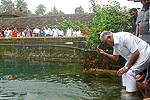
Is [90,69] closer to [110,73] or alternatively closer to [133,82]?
[110,73]

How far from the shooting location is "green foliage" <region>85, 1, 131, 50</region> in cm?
707

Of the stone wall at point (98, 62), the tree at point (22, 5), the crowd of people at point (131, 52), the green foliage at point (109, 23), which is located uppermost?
the tree at point (22, 5)

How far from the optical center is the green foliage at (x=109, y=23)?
7.07 m

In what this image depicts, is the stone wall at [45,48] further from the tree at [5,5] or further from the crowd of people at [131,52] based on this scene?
the tree at [5,5]

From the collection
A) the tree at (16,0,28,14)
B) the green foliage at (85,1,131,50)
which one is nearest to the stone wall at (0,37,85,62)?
the green foliage at (85,1,131,50)

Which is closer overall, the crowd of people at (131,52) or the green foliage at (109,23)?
the crowd of people at (131,52)

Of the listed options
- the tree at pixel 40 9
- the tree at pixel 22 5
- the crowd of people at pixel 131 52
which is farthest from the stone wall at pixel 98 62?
the tree at pixel 40 9

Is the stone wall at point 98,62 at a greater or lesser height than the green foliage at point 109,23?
lesser

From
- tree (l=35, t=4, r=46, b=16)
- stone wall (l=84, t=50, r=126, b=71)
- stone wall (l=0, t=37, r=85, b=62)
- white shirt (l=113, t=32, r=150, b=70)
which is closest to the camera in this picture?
white shirt (l=113, t=32, r=150, b=70)

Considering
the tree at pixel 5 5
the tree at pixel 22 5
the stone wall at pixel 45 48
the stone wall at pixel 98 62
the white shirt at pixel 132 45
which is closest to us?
the white shirt at pixel 132 45

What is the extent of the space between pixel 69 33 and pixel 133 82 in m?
17.0

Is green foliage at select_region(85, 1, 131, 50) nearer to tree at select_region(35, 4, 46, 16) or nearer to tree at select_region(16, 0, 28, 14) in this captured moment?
tree at select_region(16, 0, 28, 14)

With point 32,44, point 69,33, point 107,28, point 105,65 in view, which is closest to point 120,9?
point 107,28

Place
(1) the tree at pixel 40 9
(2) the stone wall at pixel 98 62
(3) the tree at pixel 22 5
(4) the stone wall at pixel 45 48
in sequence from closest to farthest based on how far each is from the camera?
1. (2) the stone wall at pixel 98 62
2. (4) the stone wall at pixel 45 48
3. (3) the tree at pixel 22 5
4. (1) the tree at pixel 40 9
